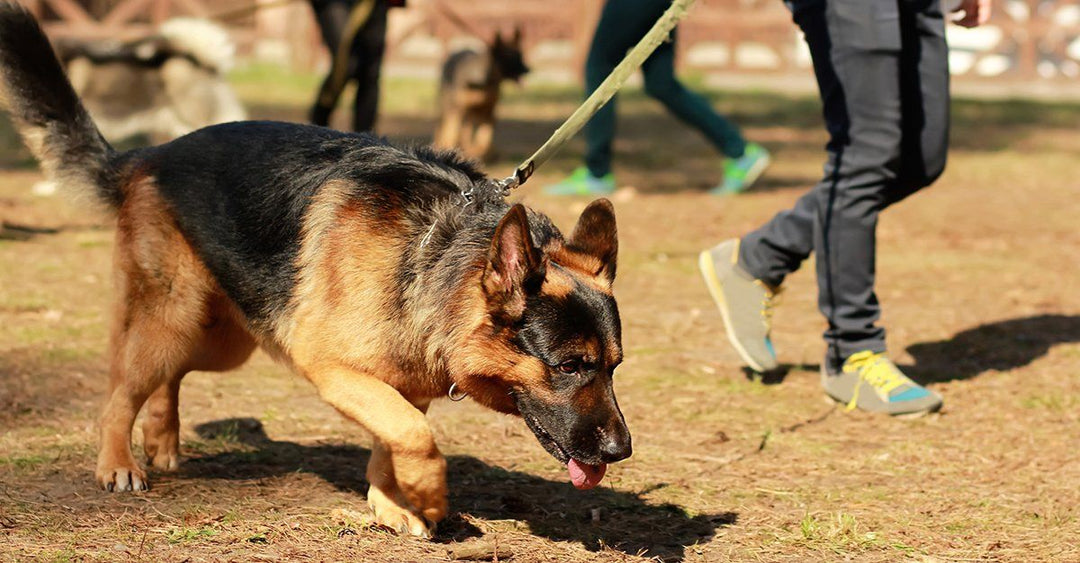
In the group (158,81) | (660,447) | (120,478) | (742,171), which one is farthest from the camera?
(742,171)

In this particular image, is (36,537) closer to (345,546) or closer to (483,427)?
(345,546)

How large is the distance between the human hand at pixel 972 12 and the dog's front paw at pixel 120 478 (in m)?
3.96

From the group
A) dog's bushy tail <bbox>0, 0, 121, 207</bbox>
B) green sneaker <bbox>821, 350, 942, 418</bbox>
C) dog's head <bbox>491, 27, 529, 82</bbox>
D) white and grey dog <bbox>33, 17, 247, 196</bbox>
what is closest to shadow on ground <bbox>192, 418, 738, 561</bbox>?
dog's bushy tail <bbox>0, 0, 121, 207</bbox>

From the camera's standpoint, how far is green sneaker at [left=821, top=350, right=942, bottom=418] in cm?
546

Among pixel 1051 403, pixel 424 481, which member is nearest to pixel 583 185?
pixel 1051 403

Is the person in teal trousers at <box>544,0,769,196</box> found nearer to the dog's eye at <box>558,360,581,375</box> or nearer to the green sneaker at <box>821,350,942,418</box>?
the green sneaker at <box>821,350,942,418</box>

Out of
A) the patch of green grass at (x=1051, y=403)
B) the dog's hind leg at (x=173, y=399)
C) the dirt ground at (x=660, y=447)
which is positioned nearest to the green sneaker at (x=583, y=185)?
the dirt ground at (x=660, y=447)

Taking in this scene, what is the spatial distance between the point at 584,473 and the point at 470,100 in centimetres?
952

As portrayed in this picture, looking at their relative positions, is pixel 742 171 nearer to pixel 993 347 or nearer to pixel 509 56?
pixel 509 56

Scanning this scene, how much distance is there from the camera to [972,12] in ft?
18.5

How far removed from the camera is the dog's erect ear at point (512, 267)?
11.5 feet

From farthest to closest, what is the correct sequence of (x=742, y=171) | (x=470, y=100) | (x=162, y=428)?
1. (x=470, y=100)
2. (x=742, y=171)
3. (x=162, y=428)

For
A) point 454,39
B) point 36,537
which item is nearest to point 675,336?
point 36,537

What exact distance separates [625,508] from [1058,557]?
1396 mm
